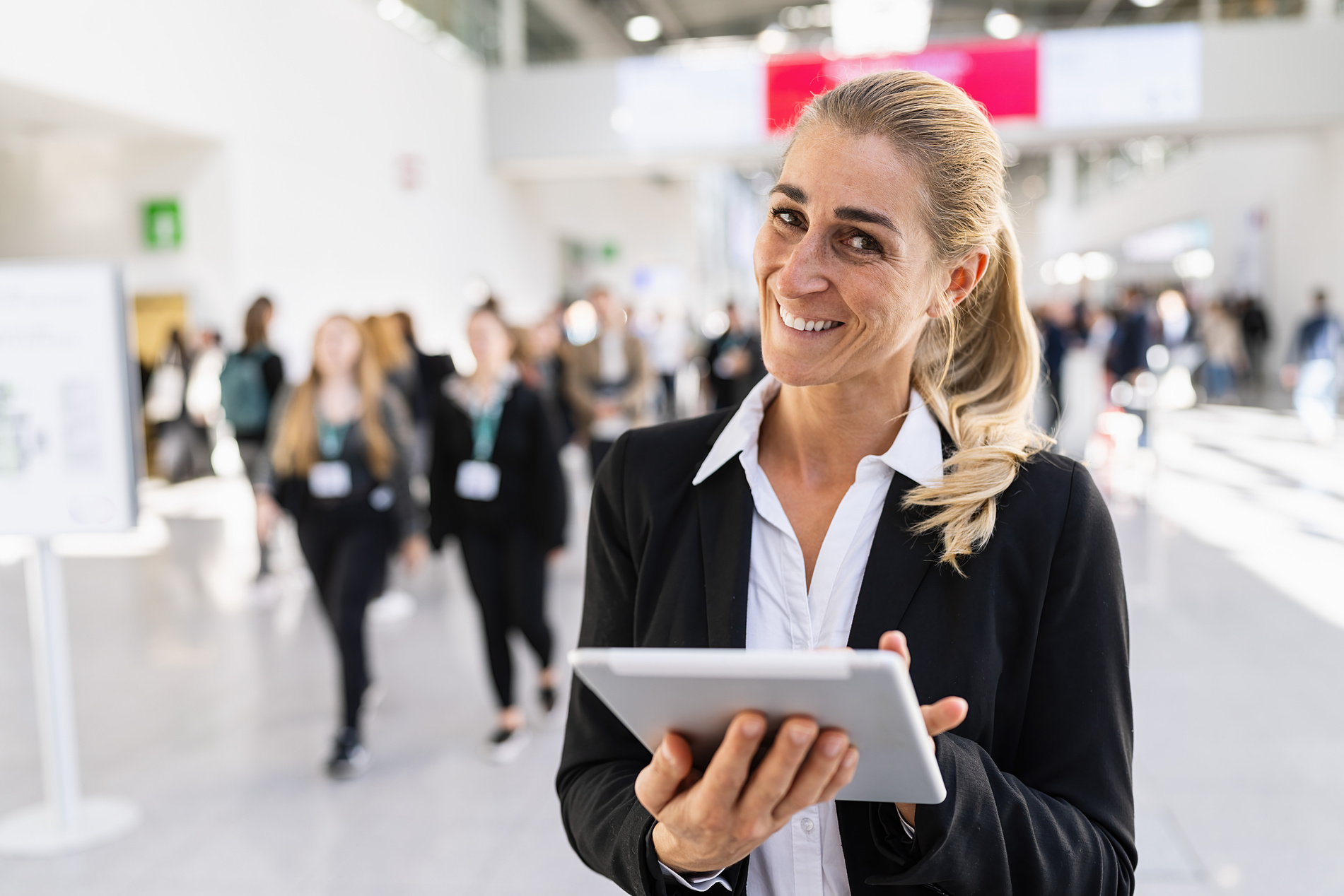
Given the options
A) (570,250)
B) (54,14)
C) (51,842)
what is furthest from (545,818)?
(570,250)

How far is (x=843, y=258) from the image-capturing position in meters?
1.22

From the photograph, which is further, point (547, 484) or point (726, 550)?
point (547, 484)

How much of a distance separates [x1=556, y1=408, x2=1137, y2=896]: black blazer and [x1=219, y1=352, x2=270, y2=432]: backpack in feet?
18.6

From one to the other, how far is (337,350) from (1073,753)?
12.1ft

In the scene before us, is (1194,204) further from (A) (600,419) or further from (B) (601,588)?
(B) (601,588)

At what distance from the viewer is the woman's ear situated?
4.34 feet

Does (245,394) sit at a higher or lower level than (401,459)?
higher

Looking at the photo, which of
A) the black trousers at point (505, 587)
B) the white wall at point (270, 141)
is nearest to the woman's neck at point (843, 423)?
the black trousers at point (505, 587)

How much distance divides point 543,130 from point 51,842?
13.2 meters

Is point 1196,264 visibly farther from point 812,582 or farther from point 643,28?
point 812,582

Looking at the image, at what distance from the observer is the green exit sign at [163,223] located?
1012 centimetres

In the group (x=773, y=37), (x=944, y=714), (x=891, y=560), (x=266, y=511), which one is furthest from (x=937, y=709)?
(x=773, y=37)

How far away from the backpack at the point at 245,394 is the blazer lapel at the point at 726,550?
18.6ft

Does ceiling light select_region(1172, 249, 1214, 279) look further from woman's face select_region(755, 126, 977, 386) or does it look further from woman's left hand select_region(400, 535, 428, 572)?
woman's face select_region(755, 126, 977, 386)
